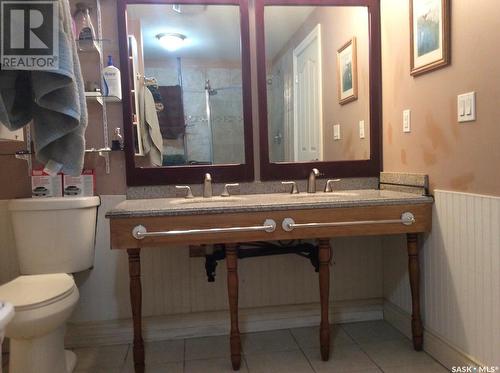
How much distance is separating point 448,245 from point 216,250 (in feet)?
3.60

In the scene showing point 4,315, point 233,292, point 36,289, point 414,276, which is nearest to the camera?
point 4,315

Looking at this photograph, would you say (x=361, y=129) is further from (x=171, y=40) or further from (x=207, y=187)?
(x=171, y=40)

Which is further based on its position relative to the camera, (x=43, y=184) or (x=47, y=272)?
(x=43, y=184)

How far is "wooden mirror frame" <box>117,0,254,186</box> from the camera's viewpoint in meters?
2.00

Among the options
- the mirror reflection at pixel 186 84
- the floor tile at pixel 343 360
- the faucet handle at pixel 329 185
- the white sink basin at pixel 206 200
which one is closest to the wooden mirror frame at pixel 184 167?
the mirror reflection at pixel 186 84

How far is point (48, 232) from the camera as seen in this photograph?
183 cm

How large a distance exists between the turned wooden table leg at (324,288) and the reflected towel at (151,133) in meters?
0.97

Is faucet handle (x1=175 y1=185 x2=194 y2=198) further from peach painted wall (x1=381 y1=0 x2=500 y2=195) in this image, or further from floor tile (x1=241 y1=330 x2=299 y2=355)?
peach painted wall (x1=381 y1=0 x2=500 y2=195)

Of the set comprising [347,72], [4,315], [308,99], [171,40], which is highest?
[171,40]

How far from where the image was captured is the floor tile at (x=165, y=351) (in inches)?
74.9

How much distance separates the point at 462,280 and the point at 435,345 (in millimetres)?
401

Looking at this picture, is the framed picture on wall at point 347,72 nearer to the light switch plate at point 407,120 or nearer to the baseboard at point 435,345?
the light switch plate at point 407,120

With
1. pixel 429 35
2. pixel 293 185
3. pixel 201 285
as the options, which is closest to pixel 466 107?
pixel 429 35

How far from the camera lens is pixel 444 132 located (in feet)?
5.36
